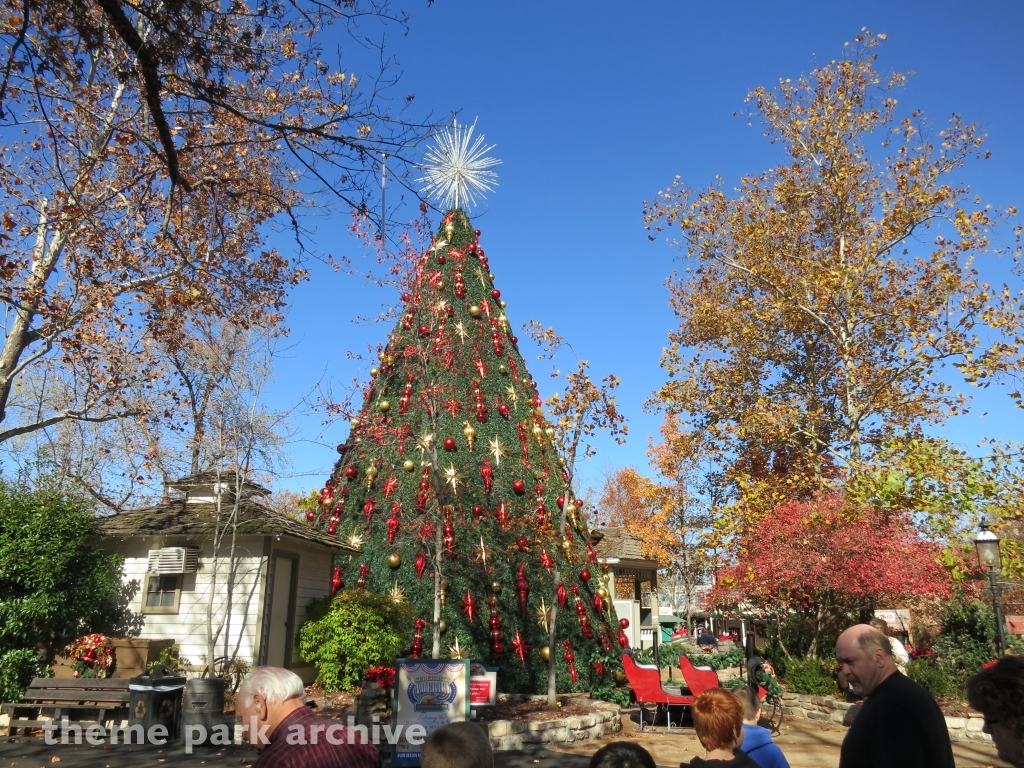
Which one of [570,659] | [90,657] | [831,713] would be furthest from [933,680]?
[90,657]

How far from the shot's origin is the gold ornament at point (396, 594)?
1173 cm

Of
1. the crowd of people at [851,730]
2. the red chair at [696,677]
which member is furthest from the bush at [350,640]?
the crowd of people at [851,730]

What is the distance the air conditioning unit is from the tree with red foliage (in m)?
10.7

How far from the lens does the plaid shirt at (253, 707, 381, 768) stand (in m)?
2.62

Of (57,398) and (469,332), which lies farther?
(57,398)

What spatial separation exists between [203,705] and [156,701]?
557 mm

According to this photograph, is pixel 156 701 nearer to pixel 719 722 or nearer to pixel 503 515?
pixel 503 515

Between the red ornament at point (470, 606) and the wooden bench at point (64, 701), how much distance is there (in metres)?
4.85

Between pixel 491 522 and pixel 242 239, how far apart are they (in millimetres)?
6340

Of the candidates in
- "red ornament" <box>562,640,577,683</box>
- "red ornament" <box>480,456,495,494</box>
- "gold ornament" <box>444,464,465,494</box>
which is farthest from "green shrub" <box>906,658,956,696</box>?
"gold ornament" <box>444,464,465,494</box>

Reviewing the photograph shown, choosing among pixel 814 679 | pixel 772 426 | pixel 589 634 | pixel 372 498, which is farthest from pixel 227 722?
pixel 772 426

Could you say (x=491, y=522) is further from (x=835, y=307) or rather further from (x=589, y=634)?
(x=835, y=307)

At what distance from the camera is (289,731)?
271 cm

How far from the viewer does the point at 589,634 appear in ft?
40.7
